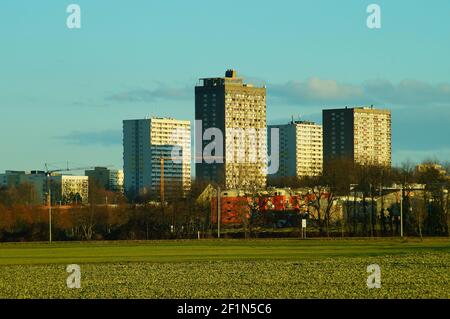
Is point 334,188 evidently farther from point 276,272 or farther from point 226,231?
point 276,272

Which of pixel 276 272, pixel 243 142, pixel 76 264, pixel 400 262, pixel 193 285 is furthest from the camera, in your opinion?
pixel 243 142

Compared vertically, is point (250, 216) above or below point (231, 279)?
above

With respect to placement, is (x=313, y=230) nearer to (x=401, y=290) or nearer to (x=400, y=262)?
(x=400, y=262)

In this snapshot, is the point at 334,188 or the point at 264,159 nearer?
the point at 334,188

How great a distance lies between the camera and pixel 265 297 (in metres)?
28.8

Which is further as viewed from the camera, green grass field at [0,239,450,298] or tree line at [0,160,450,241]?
tree line at [0,160,450,241]

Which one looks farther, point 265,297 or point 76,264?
point 76,264

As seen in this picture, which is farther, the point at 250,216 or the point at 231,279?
the point at 250,216

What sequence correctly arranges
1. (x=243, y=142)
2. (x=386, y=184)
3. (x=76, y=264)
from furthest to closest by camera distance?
1. (x=243, y=142)
2. (x=386, y=184)
3. (x=76, y=264)

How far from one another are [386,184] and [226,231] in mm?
25318

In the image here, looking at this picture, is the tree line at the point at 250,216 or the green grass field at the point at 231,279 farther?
the tree line at the point at 250,216

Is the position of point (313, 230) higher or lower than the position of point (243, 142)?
lower
